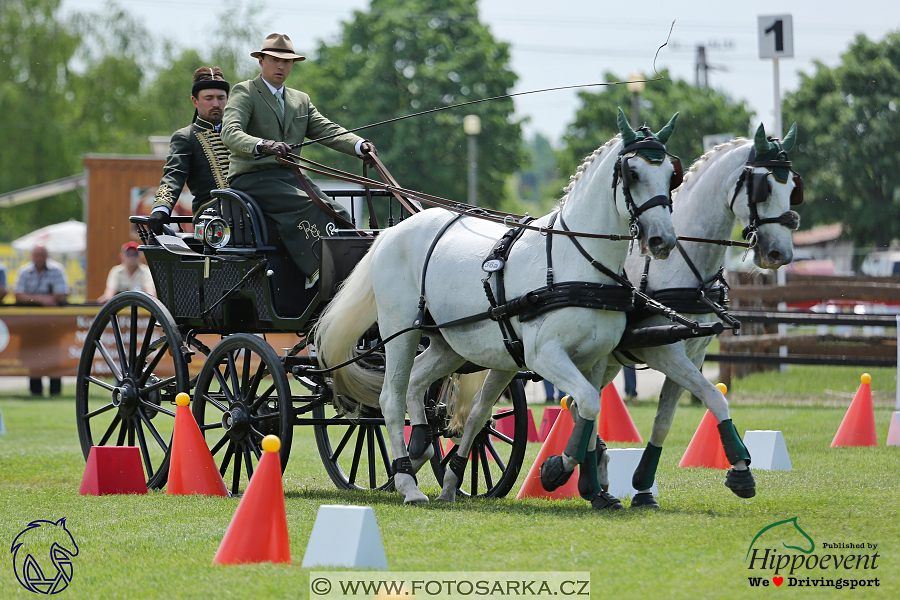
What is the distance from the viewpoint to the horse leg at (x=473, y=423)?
664 cm

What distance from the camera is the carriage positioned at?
6863 mm

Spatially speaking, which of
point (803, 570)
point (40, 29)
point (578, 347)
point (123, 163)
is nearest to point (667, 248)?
point (578, 347)

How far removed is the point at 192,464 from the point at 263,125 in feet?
7.54

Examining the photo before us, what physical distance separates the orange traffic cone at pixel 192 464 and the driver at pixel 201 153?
1.66 meters

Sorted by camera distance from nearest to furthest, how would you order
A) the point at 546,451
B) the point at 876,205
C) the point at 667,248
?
the point at 667,248 → the point at 546,451 → the point at 876,205

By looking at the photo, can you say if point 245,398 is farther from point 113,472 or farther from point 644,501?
point 644,501

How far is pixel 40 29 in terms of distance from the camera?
37344mm

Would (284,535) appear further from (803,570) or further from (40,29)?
(40,29)

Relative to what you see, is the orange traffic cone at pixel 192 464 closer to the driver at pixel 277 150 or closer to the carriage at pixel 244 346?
the carriage at pixel 244 346

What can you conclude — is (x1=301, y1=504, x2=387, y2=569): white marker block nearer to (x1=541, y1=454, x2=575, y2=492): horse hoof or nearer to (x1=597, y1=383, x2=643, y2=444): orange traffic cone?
(x1=541, y1=454, x2=575, y2=492): horse hoof

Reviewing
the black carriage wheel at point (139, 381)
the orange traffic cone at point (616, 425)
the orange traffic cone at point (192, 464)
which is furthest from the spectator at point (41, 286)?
the orange traffic cone at point (192, 464)

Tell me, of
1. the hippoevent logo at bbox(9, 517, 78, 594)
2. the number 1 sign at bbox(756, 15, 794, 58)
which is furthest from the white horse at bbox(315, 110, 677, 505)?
the number 1 sign at bbox(756, 15, 794, 58)

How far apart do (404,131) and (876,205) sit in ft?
51.8

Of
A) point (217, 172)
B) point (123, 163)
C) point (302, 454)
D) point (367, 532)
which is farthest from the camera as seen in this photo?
point (123, 163)
